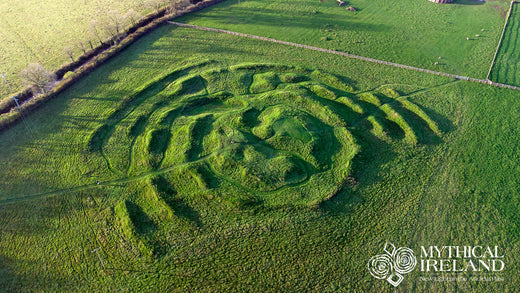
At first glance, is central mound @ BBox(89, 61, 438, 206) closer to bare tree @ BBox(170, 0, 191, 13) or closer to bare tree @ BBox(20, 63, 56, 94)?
bare tree @ BBox(20, 63, 56, 94)

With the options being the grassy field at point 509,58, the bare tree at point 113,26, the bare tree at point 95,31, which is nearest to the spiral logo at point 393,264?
the grassy field at point 509,58

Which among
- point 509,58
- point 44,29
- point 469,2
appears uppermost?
point 469,2

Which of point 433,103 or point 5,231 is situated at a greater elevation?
point 433,103

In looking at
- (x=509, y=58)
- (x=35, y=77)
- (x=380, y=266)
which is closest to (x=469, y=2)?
(x=509, y=58)

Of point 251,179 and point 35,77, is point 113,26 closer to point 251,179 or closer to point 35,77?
point 35,77

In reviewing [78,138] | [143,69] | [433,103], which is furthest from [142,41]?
[433,103]

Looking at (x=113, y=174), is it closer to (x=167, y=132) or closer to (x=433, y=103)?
(x=167, y=132)

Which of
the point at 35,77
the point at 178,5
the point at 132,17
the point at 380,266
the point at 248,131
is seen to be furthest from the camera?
the point at 178,5
